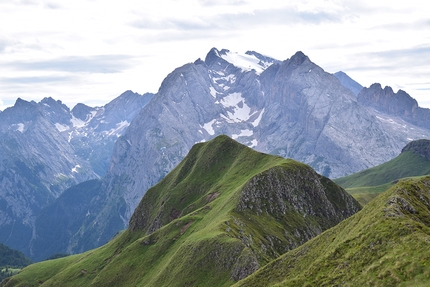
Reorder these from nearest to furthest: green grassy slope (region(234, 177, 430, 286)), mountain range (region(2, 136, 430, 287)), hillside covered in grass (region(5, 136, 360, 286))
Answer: green grassy slope (region(234, 177, 430, 286)), mountain range (region(2, 136, 430, 287)), hillside covered in grass (region(5, 136, 360, 286))

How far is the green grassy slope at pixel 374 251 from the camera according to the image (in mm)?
68750

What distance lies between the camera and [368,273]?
237ft

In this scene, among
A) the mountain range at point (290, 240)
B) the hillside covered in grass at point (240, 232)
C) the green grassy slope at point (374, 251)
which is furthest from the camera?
the hillside covered in grass at point (240, 232)

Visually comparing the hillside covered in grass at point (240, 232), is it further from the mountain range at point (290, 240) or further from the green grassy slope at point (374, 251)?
the green grassy slope at point (374, 251)

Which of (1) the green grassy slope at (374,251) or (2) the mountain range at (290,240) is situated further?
(2) the mountain range at (290,240)

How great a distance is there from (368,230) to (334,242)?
1071 centimetres

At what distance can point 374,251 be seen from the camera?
7612 cm

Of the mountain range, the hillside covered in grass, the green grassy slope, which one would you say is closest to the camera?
the green grassy slope

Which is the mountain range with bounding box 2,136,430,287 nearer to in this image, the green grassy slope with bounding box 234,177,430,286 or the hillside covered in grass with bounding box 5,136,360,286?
the green grassy slope with bounding box 234,177,430,286

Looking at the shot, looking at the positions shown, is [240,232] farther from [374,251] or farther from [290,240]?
[374,251]

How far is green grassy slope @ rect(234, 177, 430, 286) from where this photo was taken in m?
68.8

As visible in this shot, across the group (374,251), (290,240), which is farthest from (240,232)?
(374,251)

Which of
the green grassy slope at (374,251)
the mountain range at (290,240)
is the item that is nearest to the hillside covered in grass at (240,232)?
the mountain range at (290,240)

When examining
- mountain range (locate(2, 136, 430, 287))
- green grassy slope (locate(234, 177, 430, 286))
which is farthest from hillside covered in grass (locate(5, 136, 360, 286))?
green grassy slope (locate(234, 177, 430, 286))
